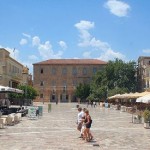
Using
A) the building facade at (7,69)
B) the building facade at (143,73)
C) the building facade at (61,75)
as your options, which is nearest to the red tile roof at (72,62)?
the building facade at (61,75)

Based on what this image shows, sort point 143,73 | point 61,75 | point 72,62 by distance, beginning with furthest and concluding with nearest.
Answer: point 72,62 → point 61,75 → point 143,73

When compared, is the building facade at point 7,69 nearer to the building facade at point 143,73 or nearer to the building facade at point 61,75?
the building facade at point 143,73

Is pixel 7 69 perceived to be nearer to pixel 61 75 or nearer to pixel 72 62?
pixel 61 75

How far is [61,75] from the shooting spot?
413 ft

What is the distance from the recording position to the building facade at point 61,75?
12512 cm

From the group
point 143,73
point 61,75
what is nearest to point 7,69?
point 143,73

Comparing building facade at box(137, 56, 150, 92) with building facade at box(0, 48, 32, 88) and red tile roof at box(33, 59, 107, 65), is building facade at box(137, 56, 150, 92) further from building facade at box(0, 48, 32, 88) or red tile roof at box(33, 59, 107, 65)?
building facade at box(0, 48, 32, 88)

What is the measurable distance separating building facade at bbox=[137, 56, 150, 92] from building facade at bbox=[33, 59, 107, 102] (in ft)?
59.8

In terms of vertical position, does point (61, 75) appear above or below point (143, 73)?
above

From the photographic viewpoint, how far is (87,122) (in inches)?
648

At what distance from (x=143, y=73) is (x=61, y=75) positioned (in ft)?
98.5

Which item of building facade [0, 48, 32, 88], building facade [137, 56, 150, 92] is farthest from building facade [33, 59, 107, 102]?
building facade [0, 48, 32, 88]

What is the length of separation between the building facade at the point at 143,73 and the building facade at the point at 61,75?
18229 millimetres

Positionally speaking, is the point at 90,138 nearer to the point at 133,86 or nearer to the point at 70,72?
the point at 133,86
